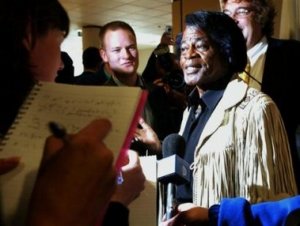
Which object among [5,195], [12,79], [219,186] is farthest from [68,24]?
[219,186]

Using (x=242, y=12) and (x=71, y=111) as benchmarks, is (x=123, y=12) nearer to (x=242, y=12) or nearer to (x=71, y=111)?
(x=242, y=12)

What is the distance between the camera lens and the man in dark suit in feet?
5.64

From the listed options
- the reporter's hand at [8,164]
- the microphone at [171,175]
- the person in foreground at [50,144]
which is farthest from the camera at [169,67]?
the reporter's hand at [8,164]

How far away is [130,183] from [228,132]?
0.63 metres

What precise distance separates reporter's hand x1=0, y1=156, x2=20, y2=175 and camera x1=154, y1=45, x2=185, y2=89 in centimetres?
176

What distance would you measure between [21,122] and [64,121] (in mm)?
57

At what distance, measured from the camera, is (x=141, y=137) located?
1.53 metres

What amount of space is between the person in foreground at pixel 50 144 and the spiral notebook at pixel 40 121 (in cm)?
2

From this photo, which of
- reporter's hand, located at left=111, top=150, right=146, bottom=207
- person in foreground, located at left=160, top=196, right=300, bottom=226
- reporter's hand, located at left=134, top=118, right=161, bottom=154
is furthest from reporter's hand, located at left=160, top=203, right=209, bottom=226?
Answer: reporter's hand, located at left=134, top=118, right=161, bottom=154

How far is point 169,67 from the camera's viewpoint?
2.46m

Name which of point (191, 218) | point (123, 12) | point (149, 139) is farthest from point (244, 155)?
point (123, 12)

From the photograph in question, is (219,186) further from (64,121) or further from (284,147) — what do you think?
(64,121)

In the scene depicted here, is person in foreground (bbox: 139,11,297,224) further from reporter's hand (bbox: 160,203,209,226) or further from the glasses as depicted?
the glasses

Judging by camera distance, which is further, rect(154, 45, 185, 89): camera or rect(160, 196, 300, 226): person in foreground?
rect(154, 45, 185, 89): camera
